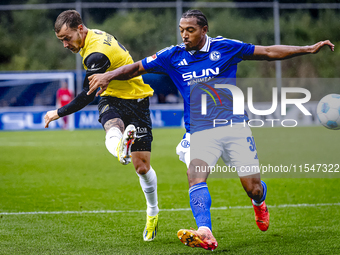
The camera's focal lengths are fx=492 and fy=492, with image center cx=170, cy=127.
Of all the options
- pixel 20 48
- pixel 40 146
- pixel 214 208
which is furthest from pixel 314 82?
pixel 214 208

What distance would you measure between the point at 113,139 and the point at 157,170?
5.48 m

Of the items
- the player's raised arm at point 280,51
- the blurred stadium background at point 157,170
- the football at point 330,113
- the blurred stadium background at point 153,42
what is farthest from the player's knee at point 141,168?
the blurred stadium background at point 153,42

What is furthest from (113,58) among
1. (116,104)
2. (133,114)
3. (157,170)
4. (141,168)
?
(157,170)

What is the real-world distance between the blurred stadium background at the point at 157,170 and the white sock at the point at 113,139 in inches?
34.9

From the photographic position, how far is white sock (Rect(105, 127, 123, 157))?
4613 millimetres

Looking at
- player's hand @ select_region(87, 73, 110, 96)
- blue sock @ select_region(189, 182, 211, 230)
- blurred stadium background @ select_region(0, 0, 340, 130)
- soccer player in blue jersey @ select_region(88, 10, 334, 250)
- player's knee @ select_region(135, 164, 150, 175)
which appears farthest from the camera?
blurred stadium background @ select_region(0, 0, 340, 130)

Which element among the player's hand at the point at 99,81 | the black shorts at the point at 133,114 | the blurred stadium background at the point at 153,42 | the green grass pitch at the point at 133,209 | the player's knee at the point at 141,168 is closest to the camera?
the player's hand at the point at 99,81

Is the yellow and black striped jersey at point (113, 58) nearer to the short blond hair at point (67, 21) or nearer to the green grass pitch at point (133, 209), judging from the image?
the short blond hair at point (67, 21)

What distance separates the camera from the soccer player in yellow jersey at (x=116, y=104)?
187 inches

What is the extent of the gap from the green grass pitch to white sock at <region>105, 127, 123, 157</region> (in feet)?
2.90

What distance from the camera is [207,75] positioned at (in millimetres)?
4254

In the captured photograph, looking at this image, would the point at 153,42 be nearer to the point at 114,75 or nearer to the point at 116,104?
the point at 116,104

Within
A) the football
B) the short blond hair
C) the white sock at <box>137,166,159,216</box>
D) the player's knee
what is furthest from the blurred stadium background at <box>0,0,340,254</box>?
the short blond hair

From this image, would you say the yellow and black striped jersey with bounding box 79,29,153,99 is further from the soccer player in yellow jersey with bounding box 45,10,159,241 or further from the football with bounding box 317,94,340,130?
the football with bounding box 317,94,340,130
